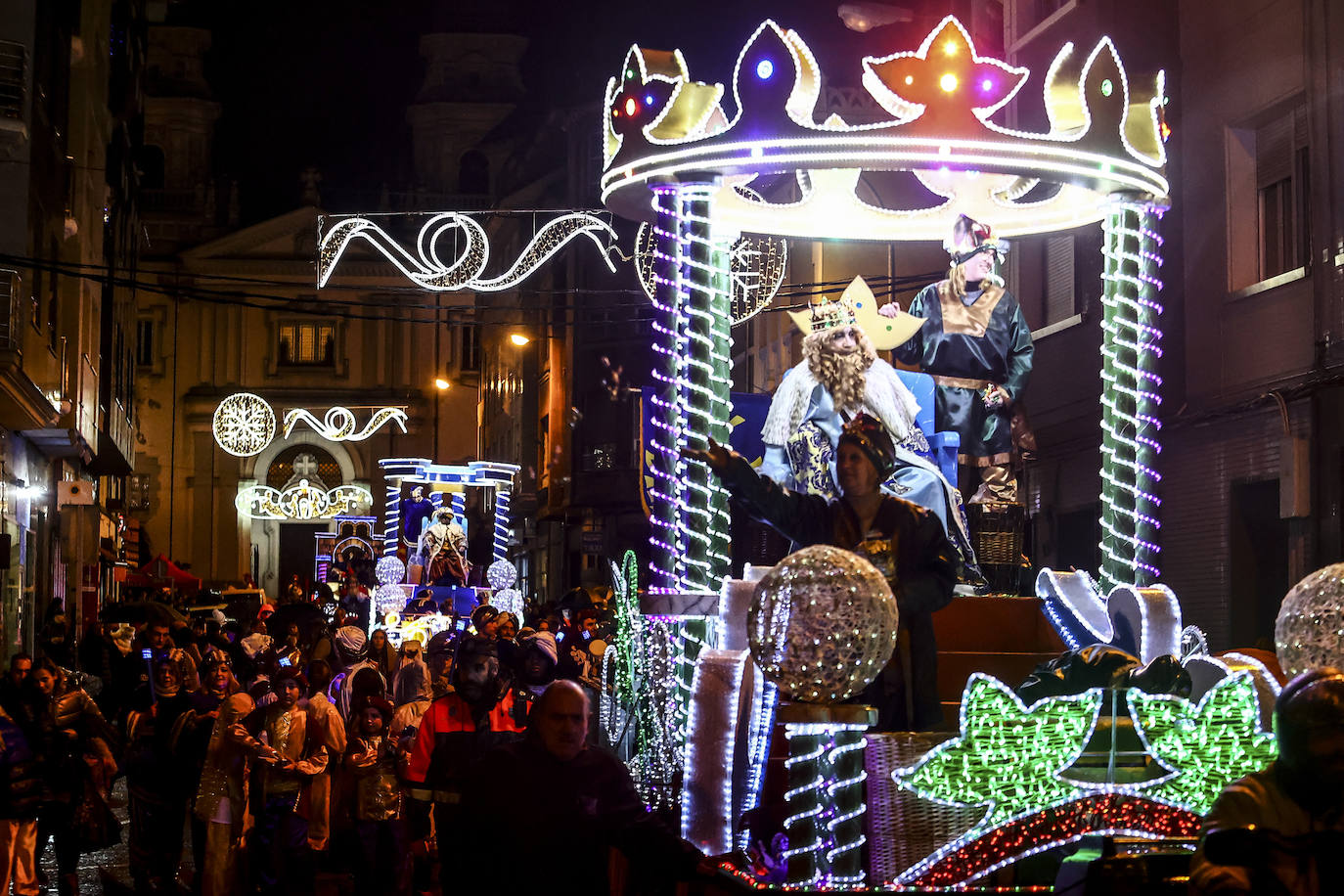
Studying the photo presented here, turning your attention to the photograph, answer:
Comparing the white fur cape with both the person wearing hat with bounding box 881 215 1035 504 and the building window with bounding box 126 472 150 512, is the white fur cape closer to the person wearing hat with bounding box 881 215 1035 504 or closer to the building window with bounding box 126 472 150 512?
the person wearing hat with bounding box 881 215 1035 504


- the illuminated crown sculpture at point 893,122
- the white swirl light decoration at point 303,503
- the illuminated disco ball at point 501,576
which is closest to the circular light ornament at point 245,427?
the illuminated disco ball at point 501,576

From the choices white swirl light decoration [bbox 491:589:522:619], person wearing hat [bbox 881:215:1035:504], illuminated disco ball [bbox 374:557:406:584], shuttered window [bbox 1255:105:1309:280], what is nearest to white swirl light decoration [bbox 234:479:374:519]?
illuminated disco ball [bbox 374:557:406:584]

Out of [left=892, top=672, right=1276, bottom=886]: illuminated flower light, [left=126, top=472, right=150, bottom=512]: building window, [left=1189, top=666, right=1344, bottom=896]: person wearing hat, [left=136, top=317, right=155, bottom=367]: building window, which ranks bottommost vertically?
[left=892, top=672, right=1276, bottom=886]: illuminated flower light

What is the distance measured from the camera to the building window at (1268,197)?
57.1 ft

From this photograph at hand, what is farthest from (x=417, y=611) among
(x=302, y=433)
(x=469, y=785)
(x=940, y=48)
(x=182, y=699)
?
(x=302, y=433)

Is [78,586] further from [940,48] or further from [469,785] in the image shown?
[469,785]

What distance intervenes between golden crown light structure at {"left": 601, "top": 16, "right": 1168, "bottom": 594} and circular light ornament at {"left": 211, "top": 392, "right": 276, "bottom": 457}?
26.2 m

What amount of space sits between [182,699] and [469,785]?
7.24 m

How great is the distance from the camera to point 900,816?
7.85 metres

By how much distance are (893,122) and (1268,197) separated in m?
8.02

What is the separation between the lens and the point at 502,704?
39.5ft

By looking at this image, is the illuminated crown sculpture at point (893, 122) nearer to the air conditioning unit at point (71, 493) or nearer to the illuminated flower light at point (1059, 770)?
the illuminated flower light at point (1059, 770)

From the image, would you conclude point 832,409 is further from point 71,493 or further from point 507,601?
point 71,493

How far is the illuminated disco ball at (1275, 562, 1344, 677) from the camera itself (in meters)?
7.99
